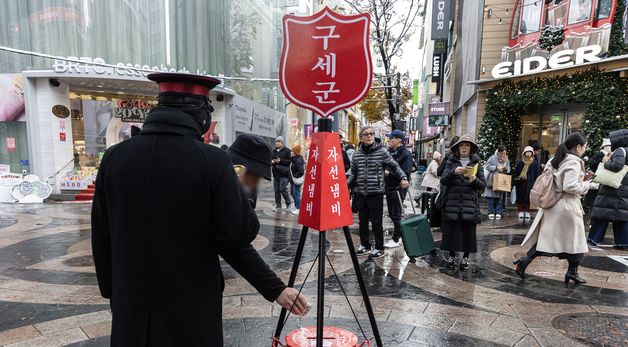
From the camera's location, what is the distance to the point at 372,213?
607cm

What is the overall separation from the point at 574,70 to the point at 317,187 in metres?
11.4

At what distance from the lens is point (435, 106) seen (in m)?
19.2

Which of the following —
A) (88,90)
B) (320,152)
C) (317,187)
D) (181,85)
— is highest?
(88,90)

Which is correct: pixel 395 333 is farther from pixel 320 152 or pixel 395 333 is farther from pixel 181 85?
pixel 181 85

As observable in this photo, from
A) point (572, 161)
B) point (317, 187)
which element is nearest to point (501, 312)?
point (572, 161)

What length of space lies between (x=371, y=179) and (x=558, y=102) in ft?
27.5

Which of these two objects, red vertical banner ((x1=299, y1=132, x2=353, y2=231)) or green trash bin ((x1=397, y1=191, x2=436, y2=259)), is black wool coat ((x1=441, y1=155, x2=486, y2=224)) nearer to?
green trash bin ((x1=397, y1=191, x2=436, y2=259))

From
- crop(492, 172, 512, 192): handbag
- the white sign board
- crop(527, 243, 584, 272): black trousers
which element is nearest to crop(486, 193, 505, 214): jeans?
crop(492, 172, 512, 192): handbag

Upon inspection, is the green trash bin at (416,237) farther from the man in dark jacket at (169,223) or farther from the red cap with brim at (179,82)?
the red cap with brim at (179,82)

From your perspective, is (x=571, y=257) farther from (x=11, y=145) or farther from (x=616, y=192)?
(x=11, y=145)

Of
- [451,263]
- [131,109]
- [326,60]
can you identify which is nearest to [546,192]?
[451,263]

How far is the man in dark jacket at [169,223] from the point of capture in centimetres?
149

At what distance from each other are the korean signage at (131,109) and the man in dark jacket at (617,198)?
1555cm

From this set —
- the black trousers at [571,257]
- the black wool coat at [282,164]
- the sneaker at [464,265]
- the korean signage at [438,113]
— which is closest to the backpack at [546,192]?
the black trousers at [571,257]
